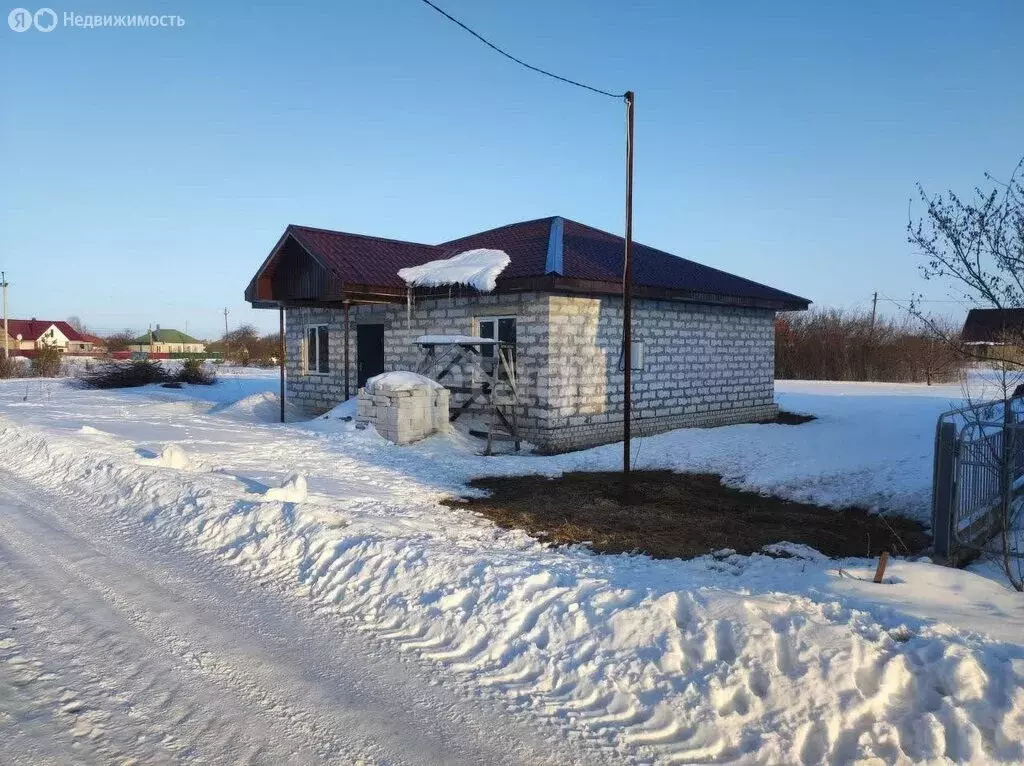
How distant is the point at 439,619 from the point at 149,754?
2034mm

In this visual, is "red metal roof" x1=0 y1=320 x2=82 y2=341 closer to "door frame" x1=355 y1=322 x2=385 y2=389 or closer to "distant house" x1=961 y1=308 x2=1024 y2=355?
"door frame" x1=355 y1=322 x2=385 y2=389

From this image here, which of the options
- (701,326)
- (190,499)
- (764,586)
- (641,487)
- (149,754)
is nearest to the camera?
(149,754)

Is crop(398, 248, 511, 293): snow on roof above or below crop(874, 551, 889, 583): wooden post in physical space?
above

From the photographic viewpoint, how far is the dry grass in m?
7.14

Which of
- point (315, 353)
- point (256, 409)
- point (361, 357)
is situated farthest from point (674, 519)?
point (256, 409)

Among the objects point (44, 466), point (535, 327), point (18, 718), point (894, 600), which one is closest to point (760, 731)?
point (894, 600)

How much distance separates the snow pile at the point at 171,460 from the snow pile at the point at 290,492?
108 inches

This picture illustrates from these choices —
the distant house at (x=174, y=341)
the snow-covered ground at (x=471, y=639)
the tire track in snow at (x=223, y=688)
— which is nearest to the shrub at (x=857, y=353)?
the snow-covered ground at (x=471, y=639)

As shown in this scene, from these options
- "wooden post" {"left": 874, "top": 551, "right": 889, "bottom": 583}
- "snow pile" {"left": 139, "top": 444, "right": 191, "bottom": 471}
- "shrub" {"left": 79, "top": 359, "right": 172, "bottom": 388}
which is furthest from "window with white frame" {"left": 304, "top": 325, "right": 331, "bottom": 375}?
"wooden post" {"left": 874, "top": 551, "right": 889, "bottom": 583}

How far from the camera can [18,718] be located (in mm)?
3652

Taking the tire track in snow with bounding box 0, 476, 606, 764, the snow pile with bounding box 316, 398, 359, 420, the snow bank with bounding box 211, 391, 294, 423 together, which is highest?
the snow pile with bounding box 316, 398, 359, 420

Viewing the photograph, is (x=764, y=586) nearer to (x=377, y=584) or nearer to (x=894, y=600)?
(x=894, y=600)

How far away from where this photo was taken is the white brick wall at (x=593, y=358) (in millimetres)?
13359

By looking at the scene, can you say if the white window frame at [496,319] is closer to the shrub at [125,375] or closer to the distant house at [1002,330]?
the distant house at [1002,330]
